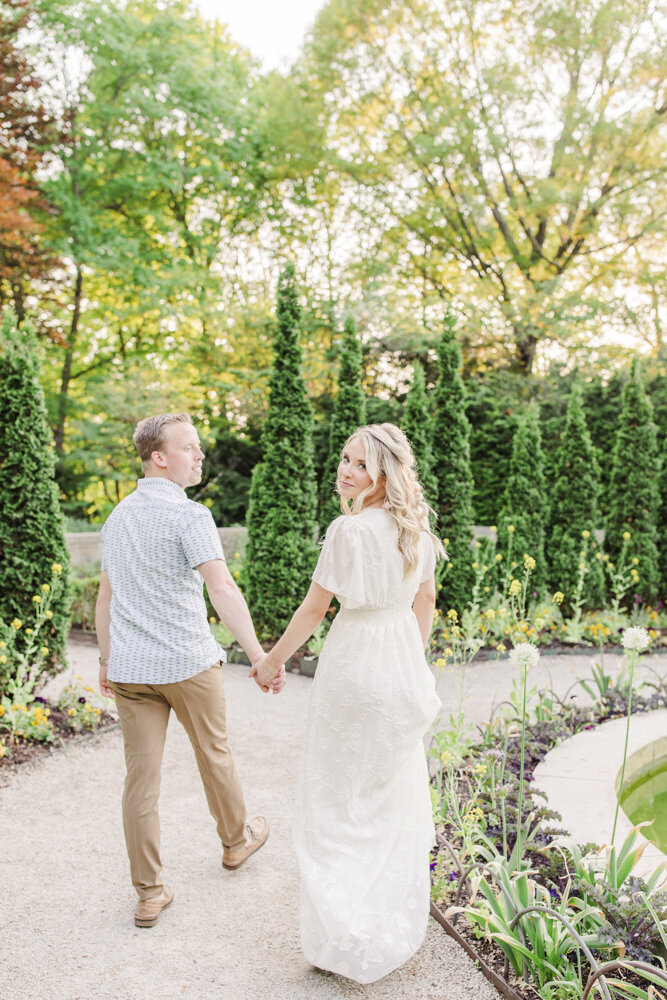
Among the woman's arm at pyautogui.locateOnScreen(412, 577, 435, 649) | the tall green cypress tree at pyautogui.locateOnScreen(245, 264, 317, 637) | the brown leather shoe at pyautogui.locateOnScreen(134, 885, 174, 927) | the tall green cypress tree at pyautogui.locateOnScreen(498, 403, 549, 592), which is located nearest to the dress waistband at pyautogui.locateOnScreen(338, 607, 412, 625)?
the woman's arm at pyautogui.locateOnScreen(412, 577, 435, 649)

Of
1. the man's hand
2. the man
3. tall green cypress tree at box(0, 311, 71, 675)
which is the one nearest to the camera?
the man

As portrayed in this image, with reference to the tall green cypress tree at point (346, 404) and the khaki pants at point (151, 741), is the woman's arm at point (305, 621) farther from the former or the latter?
the tall green cypress tree at point (346, 404)

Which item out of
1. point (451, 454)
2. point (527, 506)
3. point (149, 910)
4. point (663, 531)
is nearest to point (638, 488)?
point (663, 531)

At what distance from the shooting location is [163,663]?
2.67 metres

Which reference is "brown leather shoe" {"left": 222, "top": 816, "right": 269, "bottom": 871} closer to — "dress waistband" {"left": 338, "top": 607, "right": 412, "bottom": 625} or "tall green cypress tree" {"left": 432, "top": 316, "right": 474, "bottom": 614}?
"dress waistband" {"left": 338, "top": 607, "right": 412, "bottom": 625}

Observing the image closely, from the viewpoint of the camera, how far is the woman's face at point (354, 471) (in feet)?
8.08

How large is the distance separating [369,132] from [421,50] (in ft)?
6.30

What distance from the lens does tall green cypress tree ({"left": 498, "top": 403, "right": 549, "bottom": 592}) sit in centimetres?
834

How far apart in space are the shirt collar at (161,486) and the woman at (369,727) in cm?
68

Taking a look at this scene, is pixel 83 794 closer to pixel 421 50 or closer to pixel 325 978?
pixel 325 978

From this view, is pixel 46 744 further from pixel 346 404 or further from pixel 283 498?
pixel 346 404

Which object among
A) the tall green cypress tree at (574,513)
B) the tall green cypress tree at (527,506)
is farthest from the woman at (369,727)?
the tall green cypress tree at (574,513)

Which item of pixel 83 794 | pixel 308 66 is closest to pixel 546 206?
pixel 308 66

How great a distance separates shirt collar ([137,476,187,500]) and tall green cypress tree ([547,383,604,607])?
21.6ft
